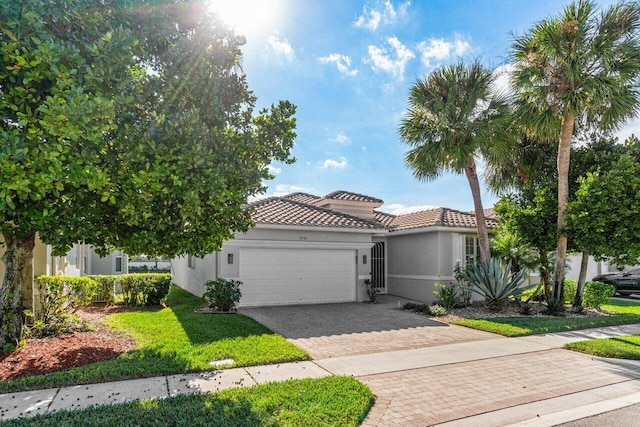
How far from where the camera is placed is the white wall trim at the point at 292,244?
13539 millimetres

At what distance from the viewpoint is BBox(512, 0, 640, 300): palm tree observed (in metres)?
11.7

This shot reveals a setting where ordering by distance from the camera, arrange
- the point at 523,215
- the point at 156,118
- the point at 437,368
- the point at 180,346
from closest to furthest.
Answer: the point at 156,118
the point at 437,368
the point at 180,346
the point at 523,215

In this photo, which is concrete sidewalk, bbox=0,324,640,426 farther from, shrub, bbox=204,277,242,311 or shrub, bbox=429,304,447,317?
shrub, bbox=204,277,242,311

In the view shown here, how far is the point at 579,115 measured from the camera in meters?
12.5

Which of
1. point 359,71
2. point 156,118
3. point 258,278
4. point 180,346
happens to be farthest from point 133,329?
point 359,71

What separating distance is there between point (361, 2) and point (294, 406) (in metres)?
9.20

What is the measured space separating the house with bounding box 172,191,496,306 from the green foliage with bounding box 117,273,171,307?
1946 mm

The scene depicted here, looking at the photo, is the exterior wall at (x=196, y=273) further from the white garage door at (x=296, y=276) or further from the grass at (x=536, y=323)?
the grass at (x=536, y=323)

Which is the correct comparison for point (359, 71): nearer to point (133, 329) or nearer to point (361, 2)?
point (361, 2)

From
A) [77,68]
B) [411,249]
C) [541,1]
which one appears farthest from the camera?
[411,249]

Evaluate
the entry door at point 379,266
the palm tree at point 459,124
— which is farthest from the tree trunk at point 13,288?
the entry door at point 379,266

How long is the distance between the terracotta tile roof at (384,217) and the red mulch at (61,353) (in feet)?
47.8

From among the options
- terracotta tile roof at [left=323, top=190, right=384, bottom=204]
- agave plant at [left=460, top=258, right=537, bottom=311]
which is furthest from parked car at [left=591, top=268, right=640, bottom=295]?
terracotta tile roof at [left=323, top=190, right=384, bottom=204]

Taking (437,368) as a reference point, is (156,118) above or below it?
above
